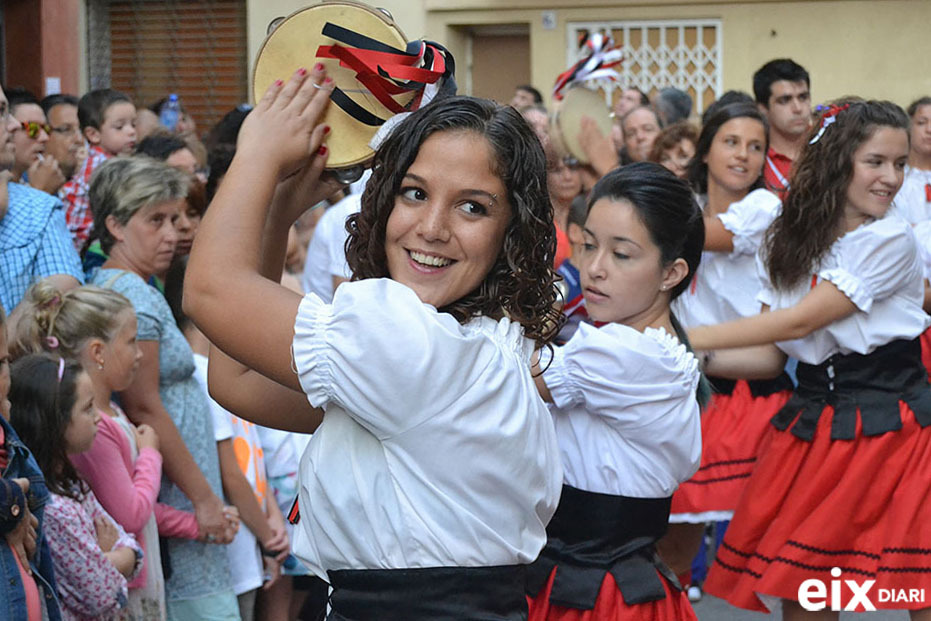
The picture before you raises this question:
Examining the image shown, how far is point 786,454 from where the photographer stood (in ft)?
13.3

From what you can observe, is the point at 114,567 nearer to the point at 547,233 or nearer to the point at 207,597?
the point at 207,597

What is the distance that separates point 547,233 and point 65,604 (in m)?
1.67

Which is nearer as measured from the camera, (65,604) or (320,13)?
(320,13)

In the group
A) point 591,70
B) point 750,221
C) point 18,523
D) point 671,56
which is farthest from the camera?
point 671,56

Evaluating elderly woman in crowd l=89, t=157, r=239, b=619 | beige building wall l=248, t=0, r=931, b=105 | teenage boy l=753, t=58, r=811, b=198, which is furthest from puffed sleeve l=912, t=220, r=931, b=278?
beige building wall l=248, t=0, r=931, b=105

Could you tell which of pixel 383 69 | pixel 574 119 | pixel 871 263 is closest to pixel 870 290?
pixel 871 263

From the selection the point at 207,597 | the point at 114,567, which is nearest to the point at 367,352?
the point at 114,567

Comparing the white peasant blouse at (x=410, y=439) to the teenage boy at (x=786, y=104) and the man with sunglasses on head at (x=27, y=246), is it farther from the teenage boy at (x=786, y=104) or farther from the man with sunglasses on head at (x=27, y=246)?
the teenage boy at (x=786, y=104)

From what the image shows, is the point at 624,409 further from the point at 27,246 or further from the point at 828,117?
the point at 27,246

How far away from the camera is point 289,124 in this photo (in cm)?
191

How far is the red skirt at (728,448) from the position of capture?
4.62 metres

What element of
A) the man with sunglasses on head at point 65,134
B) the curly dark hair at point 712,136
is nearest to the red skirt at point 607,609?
the curly dark hair at point 712,136

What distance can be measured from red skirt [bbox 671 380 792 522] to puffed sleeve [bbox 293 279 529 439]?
286 centimetres

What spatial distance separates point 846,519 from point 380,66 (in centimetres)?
249
